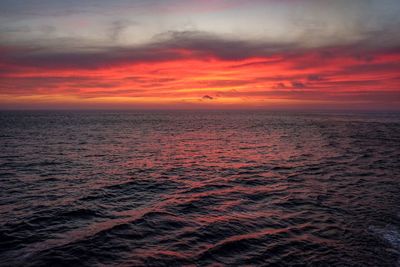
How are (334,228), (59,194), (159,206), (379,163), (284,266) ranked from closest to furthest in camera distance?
(284,266)
(334,228)
(159,206)
(59,194)
(379,163)

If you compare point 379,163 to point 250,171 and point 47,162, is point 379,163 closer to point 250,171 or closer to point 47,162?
point 250,171

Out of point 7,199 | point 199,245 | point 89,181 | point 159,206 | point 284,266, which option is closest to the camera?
point 284,266

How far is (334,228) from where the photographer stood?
15.4 m

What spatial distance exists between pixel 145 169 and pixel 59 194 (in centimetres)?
1107

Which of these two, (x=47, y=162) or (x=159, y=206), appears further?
(x=47, y=162)

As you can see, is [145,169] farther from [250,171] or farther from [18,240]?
[18,240]

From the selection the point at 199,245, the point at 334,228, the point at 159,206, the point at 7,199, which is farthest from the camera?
the point at 7,199

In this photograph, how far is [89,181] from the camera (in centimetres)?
2656

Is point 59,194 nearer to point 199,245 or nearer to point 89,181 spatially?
point 89,181

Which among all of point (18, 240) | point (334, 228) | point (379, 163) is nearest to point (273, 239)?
point (334, 228)

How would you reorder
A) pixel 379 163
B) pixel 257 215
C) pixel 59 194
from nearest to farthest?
pixel 257 215 < pixel 59 194 < pixel 379 163

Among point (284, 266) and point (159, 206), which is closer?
point (284, 266)

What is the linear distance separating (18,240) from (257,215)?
A: 41.6ft

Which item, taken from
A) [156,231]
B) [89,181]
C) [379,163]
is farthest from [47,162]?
[379,163]
